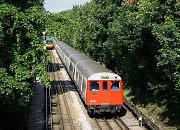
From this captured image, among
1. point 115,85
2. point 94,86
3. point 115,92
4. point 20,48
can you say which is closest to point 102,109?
point 115,92

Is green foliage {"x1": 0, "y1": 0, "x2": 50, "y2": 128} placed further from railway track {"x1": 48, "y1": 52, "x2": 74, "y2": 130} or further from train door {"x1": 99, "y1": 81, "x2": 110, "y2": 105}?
train door {"x1": 99, "y1": 81, "x2": 110, "y2": 105}

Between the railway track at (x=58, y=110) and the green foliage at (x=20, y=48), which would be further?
the railway track at (x=58, y=110)

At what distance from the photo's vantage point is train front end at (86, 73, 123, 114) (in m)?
21.0

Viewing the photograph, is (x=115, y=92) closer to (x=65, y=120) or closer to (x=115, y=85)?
(x=115, y=85)

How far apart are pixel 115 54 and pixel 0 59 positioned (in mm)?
13960

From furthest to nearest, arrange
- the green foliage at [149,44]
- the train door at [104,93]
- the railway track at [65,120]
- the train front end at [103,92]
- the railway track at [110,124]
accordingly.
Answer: the train door at [104,93] → the train front end at [103,92] → the railway track at [65,120] → the railway track at [110,124] → the green foliage at [149,44]

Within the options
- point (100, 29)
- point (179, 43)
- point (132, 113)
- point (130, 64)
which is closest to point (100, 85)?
point (132, 113)

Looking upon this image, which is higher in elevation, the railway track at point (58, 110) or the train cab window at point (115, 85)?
the train cab window at point (115, 85)

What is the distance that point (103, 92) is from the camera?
21109 millimetres

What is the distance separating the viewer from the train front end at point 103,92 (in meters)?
21.0

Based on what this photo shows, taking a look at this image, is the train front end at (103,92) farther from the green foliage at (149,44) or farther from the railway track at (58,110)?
the green foliage at (149,44)

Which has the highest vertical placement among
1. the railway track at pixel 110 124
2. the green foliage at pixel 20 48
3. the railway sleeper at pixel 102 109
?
the green foliage at pixel 20 48

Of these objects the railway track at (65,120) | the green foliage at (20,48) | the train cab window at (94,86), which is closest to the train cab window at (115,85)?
the train cab window at (94,86)

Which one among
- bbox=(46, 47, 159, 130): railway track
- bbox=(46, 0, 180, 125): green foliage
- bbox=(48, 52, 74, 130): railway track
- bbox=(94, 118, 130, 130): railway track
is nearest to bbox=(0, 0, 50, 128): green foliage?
bbox=(46, 0, 180, 125): green foliage
